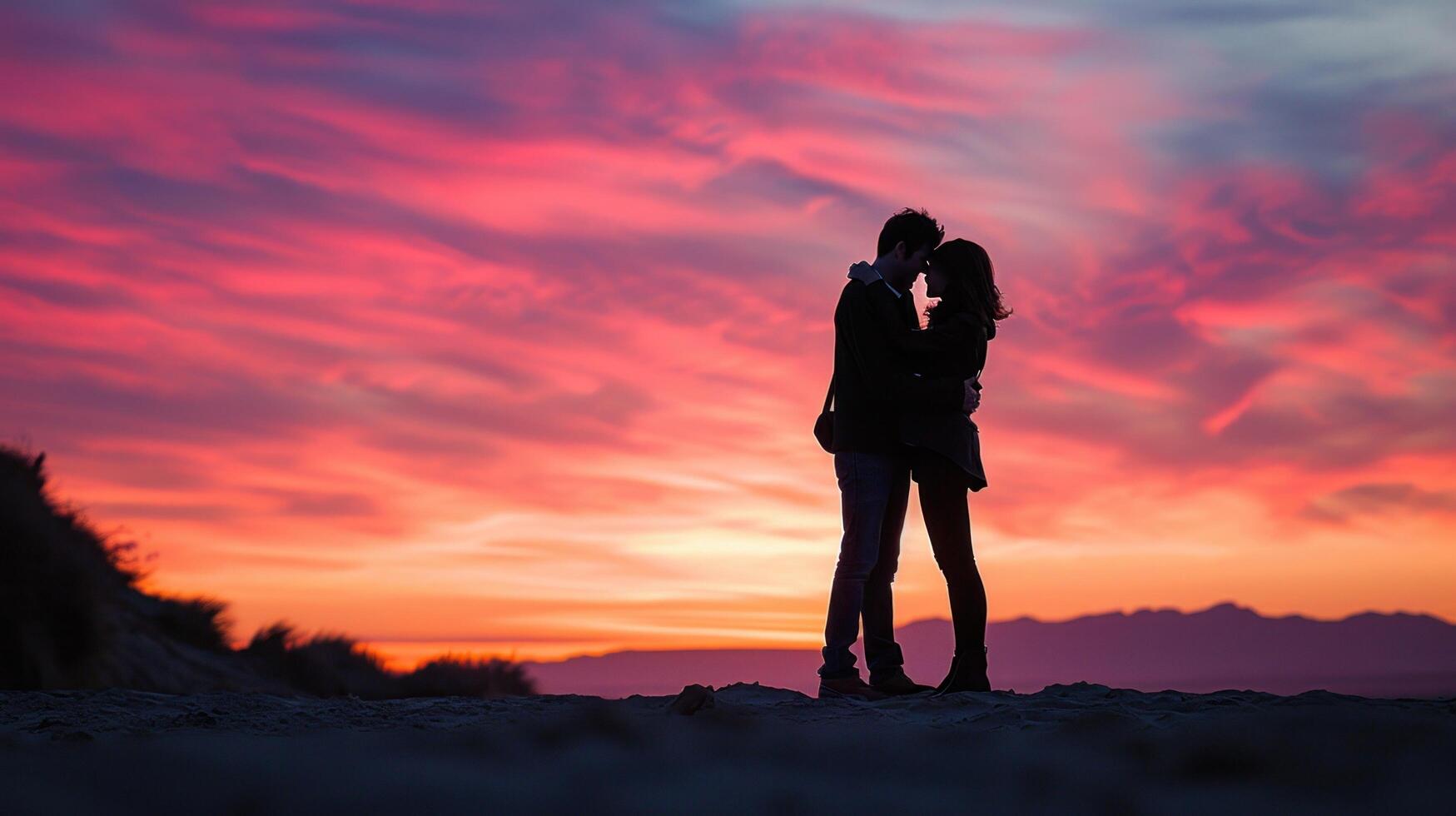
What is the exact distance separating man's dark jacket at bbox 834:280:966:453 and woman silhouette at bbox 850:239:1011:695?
0.20 ft

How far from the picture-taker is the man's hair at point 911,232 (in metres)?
5.82

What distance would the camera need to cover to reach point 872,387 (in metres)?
5.63

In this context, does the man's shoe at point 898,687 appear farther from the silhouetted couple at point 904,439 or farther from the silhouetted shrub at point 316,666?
the silhouetted shrub at point 316,666

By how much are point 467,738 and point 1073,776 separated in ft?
5.44

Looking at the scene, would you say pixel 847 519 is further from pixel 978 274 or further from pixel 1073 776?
pixel 1073 776

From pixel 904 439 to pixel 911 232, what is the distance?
99cm

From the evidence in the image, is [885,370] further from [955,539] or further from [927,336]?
[955,539]

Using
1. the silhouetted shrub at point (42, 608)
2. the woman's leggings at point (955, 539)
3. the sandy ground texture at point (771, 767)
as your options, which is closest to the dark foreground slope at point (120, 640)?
the silhouetted shrub at point (42, 608)

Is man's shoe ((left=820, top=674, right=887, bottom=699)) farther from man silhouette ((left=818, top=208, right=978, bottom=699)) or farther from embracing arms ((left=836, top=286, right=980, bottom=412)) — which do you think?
embracing arms ((left=836, top=286, right=980, bottom=412))

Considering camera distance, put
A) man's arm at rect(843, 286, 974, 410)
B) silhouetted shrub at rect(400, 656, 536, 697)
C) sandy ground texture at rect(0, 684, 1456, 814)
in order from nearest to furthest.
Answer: sandy ground texture at rect(0, 684, 1456, 814) < man's arm at rect(843, 286, 974, 410) < silhouetted shrub at rect(400, 656, 536, 697)

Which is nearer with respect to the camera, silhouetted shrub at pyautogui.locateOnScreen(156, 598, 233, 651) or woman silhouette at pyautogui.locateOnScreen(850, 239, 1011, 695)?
woman silhouette at pyautogui.locateOnScreen(850, 239, 1011, 695)

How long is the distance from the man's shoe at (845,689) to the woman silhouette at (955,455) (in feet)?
1.08

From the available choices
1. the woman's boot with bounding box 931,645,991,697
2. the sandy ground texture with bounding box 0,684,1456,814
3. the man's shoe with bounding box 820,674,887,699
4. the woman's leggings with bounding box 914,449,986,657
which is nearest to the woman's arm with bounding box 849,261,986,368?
the woman's leggings with bounding box 914,449,986,657

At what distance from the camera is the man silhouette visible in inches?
221
